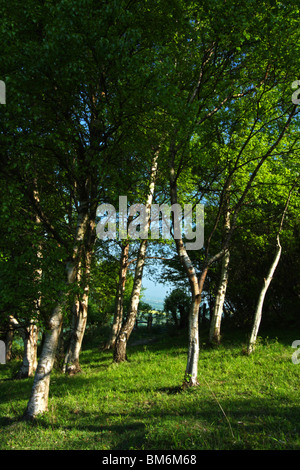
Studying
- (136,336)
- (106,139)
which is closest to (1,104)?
(106,139)

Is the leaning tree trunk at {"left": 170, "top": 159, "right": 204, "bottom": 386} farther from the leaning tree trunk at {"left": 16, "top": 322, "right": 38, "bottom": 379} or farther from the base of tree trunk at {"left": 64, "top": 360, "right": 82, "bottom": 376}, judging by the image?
the leaning tree trunk at {"left": 16, "top": 322, "right": 38, "bottom": 379}

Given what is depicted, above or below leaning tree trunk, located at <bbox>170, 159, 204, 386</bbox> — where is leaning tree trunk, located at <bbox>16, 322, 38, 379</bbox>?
below

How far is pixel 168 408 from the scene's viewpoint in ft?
23.3

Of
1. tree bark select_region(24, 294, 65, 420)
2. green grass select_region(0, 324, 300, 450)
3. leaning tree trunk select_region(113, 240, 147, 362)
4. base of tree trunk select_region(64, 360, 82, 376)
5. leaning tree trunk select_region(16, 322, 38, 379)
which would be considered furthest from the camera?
leaning tree trunk select_region(113, 240, 147, 362)

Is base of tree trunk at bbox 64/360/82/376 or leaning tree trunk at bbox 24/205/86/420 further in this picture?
base of tree trunk at bbox 64/360/82/376

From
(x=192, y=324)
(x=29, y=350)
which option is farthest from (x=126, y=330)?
(x=192, y=324)

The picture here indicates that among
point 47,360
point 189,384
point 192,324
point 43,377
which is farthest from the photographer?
point 192,324

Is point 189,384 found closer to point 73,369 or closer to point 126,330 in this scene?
point 126,330

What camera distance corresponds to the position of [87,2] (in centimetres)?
660

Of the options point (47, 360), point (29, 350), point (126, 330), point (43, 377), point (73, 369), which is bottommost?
point (73, 369)

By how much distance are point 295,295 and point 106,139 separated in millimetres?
14793

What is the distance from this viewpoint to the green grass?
5332 millimetres

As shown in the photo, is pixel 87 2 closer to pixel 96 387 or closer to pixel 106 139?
pixel 106 139

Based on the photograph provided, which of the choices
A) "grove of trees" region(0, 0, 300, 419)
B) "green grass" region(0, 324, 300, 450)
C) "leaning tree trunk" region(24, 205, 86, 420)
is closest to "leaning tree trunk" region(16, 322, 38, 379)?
"green grass" region(0, 324, 300, 450)
